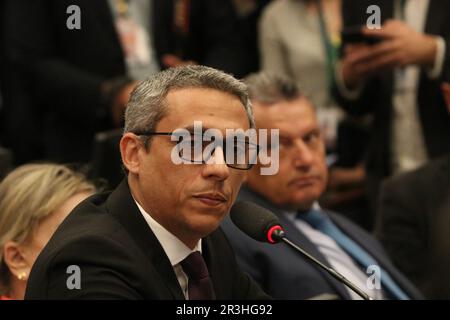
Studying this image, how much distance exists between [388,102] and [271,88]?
2.59 ft

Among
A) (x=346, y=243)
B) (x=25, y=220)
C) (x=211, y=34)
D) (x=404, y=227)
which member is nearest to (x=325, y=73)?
(x=211, y=34)

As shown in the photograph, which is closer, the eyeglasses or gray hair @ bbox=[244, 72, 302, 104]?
the eyeglasses

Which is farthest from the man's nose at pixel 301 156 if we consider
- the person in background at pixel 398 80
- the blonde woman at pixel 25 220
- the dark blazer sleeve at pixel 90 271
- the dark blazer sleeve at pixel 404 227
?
the dark blazer sleeve at pixel 90 271

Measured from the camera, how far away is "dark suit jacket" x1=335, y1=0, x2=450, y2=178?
3186 mm

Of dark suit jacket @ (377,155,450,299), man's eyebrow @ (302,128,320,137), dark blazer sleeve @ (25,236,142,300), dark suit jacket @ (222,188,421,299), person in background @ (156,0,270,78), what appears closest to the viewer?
dark blazer sleeve @ (25,236,142,300)

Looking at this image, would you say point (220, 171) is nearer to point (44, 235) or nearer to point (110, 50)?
point (44, 235)

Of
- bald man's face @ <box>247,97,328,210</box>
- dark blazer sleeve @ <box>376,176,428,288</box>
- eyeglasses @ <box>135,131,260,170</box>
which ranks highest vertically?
eyeglasses @ <box>135,131,260,170</box>

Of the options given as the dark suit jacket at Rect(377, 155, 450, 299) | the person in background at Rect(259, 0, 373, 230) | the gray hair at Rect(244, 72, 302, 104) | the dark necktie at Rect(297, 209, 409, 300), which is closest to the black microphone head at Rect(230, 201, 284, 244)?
the dark necktie at Rect(297, 209, 409, 300)

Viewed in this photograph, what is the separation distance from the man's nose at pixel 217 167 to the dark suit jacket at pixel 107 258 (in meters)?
0.15

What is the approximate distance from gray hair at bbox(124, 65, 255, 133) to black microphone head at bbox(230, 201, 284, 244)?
0.70ft

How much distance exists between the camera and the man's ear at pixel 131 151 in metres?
1.67

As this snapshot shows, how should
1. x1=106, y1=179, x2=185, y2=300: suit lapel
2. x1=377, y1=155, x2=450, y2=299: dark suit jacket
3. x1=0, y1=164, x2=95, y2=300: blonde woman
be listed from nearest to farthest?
x1=106, y1=179, x2=185, y2=300: suit lapel, x1=0, y1=164, x2=95, y2=300: blonde woman, x1=377, y1=155, x2=450, y2=299: dark suit jacket

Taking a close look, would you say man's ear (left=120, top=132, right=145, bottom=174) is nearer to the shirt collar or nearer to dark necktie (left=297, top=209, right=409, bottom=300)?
the shirt collar
